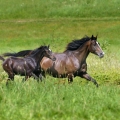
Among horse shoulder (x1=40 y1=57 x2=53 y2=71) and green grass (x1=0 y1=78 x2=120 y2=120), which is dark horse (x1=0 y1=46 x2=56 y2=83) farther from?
green grass (x1=0 y1=78 x2=120 y2=120)

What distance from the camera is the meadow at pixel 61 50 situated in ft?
35.5

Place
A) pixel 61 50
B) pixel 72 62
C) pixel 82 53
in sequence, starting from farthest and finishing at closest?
pixel 61 50, pixel 82 53, pixel 72 62

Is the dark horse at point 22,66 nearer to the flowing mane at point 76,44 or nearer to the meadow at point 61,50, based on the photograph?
the meadow at point 61,50

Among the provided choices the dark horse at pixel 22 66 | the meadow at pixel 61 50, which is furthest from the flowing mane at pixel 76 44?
the dark horse at pixel 22 66

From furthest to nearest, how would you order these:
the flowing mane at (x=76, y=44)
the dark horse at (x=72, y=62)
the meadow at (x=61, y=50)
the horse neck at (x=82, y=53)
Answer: the flowing mane at (x=76, y=44) → the horse neck at (x=82, y=53) → the dark horse at (x=72, y=62) → the meadow at (x=61, y=50)

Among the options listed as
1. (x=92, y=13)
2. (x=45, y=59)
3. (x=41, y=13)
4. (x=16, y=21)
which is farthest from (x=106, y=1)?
(x=45, y=59)

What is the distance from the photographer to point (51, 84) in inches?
503

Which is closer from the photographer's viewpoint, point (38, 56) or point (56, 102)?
point (56, 102)

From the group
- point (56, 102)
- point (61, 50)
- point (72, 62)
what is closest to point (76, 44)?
point (72, 62)

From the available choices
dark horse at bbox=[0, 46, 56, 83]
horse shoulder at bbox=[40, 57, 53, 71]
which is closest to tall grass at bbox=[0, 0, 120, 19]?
horse shoulder at bbox=[40, 57, 53, 71]

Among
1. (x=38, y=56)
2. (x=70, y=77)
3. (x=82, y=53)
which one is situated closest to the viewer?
(x=70, y=77)

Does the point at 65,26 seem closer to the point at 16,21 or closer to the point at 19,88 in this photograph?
the point at 16,21

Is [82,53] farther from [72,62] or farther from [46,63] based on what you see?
[46,63]

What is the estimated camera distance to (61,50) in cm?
3828
